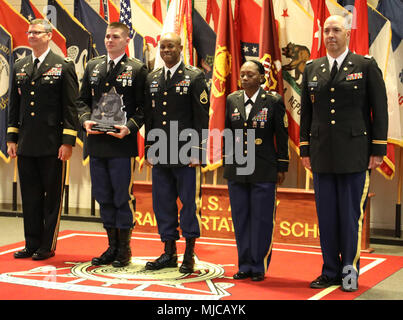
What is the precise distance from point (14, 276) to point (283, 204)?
8.12 ft

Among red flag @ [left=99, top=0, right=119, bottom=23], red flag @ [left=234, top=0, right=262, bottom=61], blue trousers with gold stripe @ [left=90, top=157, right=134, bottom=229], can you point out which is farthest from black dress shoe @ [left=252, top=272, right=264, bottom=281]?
red flag @ [left=99, top=0, right=119, bottom=23]

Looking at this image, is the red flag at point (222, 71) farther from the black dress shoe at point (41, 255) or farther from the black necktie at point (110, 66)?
the black dress shoe at point (41, 255)

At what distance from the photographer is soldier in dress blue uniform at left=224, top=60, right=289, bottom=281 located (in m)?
3.69

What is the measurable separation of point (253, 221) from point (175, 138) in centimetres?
73

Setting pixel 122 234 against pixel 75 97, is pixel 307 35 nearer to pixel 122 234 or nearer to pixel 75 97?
pixel 75 97

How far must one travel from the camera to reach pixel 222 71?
561cm

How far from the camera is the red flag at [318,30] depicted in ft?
17.4

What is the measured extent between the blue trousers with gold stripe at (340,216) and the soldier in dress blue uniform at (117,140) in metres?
1.25

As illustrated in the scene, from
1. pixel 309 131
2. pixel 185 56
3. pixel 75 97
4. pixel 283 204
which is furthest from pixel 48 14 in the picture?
pixel 309 131

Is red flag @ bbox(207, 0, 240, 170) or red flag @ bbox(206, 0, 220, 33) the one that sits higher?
red flag @ bbox(206, 0, 220, 33)

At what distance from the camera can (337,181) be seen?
3561mm

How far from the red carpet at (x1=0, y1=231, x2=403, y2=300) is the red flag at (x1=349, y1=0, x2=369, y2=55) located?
177 cm

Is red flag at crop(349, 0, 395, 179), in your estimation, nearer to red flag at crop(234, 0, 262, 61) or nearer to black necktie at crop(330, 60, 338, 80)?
red flag at crop(234, 0, 262, 61)

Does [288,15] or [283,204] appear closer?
[283,204]
